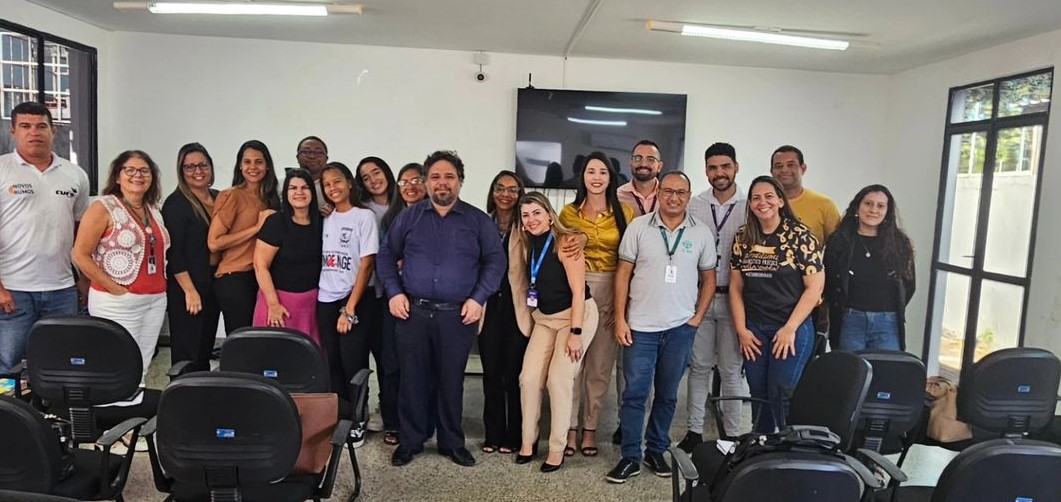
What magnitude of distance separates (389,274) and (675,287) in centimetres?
146

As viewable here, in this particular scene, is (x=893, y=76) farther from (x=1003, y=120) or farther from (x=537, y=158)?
(x=537, y=158)

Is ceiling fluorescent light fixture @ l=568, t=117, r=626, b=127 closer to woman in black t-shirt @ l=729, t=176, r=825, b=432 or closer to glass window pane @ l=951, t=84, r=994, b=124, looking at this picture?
glass window pane @ l=951, t=84, r=994, b=124

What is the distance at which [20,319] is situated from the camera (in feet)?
10.8

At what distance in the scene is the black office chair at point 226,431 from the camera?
6.22 ft

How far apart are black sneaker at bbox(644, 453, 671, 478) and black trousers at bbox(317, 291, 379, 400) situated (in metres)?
1.64

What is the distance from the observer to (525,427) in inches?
135

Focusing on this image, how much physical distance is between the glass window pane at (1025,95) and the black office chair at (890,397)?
332 cm

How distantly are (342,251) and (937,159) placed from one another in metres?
5.36

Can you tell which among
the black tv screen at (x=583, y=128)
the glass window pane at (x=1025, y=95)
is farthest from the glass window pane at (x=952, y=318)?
the black tv screen at (x=583, y=128)

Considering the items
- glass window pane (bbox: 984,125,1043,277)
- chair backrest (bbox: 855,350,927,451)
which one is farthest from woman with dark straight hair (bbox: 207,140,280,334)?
glass window pane (bbox: 984,125,1043,277)

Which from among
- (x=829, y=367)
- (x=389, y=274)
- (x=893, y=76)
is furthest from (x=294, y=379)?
(x=893, y=76)

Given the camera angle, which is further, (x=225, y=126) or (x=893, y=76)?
(x=893, y=76)

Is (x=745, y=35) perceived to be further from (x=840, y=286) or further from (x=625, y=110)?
(x=840, y=286)

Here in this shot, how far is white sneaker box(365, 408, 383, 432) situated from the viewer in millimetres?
3877
